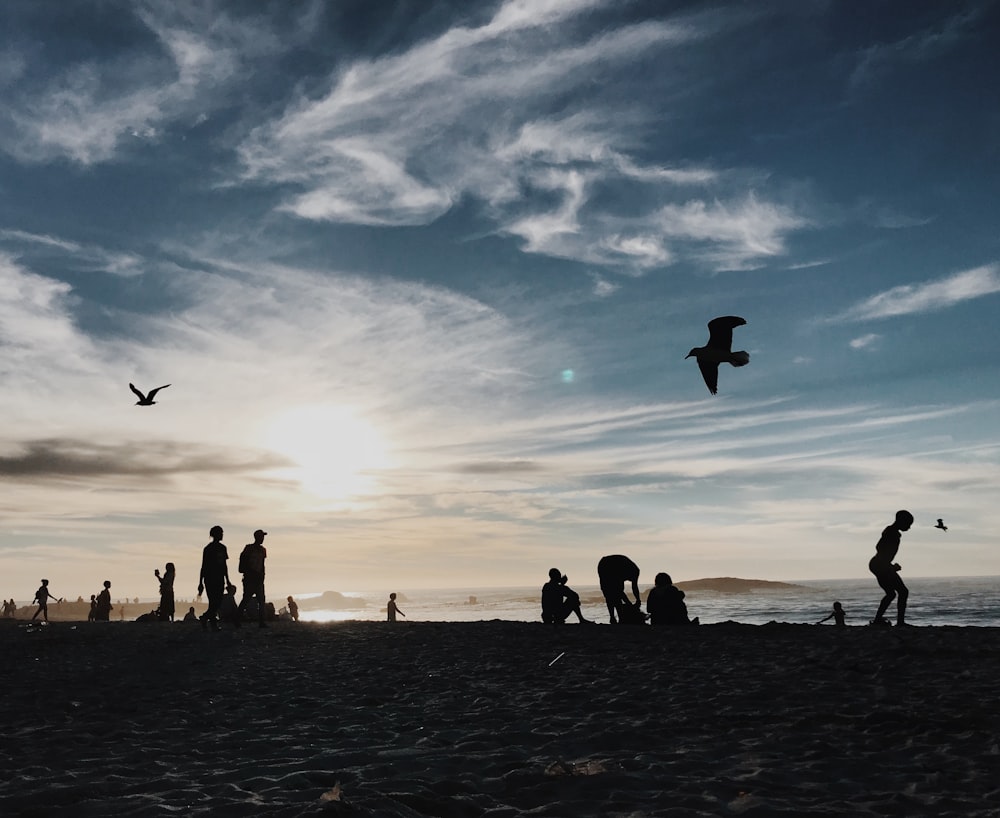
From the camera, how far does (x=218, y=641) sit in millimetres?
17156

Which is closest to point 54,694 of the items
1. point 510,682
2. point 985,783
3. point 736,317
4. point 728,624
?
point 510,682

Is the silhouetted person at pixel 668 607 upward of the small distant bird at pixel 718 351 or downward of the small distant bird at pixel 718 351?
downward

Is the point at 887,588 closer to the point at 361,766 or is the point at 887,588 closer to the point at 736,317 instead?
the point at 736,317

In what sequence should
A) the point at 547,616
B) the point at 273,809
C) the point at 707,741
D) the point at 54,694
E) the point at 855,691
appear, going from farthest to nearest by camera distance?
the point at 547,616, the point at 54,694, the point at 855,691, the point at 707,741, the point at 273,809

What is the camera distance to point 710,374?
16.7 m

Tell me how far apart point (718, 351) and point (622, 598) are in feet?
23.8

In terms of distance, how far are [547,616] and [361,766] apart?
584 inches

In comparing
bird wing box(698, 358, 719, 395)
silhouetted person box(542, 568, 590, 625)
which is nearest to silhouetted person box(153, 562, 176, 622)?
silhouetted person box(542, 568, 590, 625)

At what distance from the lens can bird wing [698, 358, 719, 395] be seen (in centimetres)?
1633

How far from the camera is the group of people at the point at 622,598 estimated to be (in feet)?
60.4

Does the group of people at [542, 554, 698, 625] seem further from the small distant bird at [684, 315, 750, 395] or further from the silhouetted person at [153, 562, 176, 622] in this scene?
the silhouetted person at [153, 562, 176, 622]

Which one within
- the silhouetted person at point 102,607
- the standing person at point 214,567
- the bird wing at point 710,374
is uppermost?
the bird wing at point 710,374

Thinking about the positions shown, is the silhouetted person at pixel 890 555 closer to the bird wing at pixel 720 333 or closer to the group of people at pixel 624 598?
the group of people at pixel 624 598

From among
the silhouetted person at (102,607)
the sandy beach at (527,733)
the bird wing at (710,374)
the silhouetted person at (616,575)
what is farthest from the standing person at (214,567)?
the silhouetted person at (102,607)
